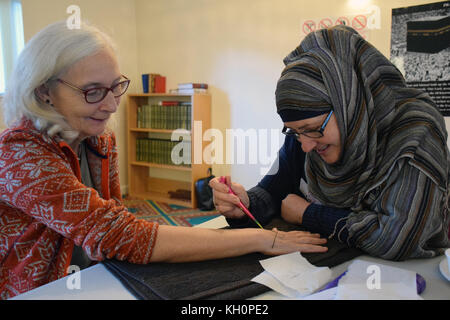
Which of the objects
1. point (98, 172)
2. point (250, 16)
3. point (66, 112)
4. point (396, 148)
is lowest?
point (98, 172)

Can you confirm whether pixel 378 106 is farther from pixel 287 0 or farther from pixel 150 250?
pixel 287 0

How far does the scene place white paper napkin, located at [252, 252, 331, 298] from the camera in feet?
2.50

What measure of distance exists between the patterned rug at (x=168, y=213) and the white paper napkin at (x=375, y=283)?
9.43ft

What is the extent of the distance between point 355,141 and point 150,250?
65 cm

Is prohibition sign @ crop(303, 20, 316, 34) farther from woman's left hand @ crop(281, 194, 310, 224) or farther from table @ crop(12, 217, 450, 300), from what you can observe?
table @ crop(12, 217, 450, 300)

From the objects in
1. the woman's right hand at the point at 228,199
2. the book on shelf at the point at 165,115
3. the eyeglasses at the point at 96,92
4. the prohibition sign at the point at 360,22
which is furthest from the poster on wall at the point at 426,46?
the eyeglasses at the point at 96,92

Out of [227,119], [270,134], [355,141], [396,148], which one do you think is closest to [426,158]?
[396,148]

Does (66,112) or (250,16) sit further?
(250,16)

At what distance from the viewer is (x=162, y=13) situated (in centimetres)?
471

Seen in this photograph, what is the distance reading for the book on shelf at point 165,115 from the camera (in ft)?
14.1

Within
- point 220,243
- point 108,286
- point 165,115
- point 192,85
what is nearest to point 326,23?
point 192,85

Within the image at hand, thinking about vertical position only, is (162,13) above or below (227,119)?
above

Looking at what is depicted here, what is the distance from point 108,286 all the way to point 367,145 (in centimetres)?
79

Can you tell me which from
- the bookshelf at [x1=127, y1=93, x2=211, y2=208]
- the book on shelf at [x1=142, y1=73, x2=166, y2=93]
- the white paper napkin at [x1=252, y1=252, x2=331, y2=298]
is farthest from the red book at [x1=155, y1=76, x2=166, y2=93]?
the white paper napkin at [x1=252, y1=252, x2=331, y2=298]
